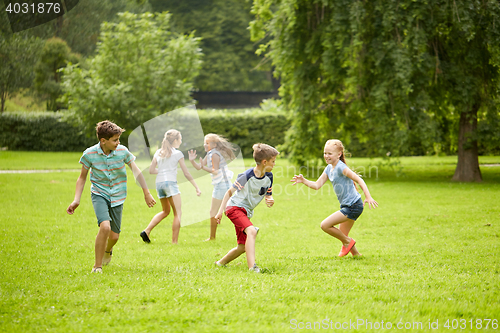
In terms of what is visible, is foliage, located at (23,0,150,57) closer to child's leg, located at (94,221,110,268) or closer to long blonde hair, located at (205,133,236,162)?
long blonde hair, located at (205,133,236,162)

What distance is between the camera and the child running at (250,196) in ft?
17.8

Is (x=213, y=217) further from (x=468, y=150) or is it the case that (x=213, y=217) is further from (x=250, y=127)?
(x=250, y=127)

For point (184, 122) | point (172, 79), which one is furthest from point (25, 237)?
point (172, 79)

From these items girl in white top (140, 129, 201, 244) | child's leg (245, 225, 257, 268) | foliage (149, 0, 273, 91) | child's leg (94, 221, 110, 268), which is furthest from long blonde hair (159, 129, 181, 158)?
foliage (149, 0, 273, 91)

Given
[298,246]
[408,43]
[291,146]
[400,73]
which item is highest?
[408,43]

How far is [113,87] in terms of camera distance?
79.0 ft

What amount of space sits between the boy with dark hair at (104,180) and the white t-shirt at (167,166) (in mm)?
1872

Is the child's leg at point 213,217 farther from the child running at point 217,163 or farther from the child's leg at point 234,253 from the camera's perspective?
the child's leg at point 234,253

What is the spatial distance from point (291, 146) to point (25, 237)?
38.5ft

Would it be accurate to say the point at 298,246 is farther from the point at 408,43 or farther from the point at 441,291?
the point at 408,43

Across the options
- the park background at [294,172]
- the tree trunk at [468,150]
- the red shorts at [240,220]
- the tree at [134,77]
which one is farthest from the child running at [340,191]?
the tree at [134,77]

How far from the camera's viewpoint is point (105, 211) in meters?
5.50

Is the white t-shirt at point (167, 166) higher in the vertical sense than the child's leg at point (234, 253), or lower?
higher

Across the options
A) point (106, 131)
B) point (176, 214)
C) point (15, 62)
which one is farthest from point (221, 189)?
point (15, 62)
